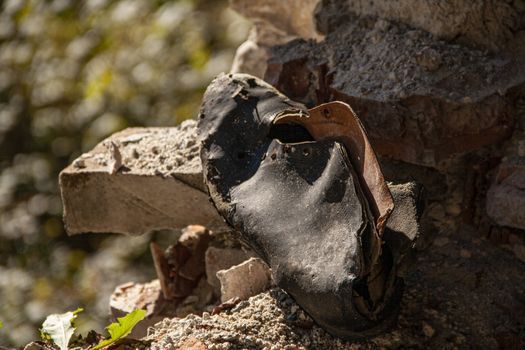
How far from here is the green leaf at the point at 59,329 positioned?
1.84 metres

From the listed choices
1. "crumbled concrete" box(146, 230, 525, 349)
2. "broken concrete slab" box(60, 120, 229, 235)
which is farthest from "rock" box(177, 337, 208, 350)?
"broken concrete slab" box(60, 120, 229, 235)

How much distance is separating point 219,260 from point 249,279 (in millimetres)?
381

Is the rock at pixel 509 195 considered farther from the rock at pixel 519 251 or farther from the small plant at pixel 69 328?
the small plant at pixel 69 328

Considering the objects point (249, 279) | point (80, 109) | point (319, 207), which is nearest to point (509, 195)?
point (319, 207)

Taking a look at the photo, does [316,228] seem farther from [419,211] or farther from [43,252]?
[43,252]

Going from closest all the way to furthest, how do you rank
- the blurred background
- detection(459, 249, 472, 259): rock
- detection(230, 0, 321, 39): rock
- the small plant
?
the small plant, detection(459, 249, 472, 259): rock, detection(230, 0, 321, 39): rock, the blurred background

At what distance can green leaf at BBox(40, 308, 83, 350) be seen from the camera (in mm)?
1842

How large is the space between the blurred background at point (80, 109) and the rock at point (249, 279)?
1.76m

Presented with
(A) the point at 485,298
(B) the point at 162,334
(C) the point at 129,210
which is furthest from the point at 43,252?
(A) the point at 485,298

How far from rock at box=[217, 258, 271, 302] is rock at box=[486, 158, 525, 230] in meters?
0.59

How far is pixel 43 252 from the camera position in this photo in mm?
4090

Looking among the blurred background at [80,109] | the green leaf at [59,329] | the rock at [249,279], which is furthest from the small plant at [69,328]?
the blurred background at [80,109]

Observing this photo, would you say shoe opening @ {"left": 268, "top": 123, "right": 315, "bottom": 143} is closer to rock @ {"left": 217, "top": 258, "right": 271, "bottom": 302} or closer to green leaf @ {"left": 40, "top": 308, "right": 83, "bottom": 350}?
rock @ {"left": 217, "top": 258, "right": 271, "bottom": 302}

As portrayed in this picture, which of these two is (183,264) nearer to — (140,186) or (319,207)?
(140,186)
